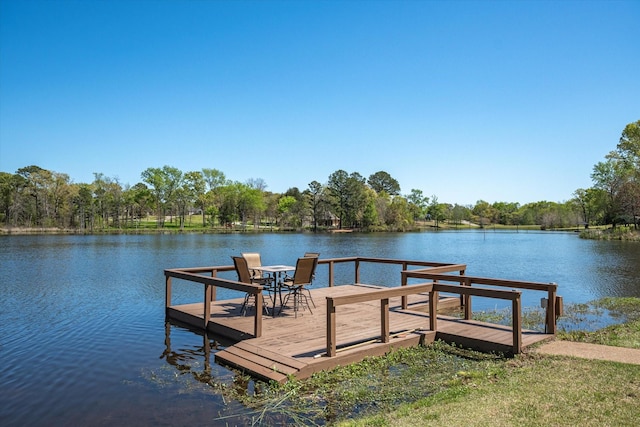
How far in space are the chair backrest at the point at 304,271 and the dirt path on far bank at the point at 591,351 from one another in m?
3.90

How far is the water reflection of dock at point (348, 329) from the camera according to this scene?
553 centimetres

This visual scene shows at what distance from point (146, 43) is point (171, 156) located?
4994 centimetres

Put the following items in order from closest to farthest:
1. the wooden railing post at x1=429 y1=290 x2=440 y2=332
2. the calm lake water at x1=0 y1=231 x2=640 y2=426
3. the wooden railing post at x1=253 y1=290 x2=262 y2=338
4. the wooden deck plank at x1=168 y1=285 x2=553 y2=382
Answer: the calm lake water at x1=0 y1=231 x2=640 y2=426
the wooden deck plank at x1=168 y1=285 x2=553 y2=382
the wooden railing post at x1=253 y1=290 x2=262 y2=338
the wooden railing post at x1=429 y1=290 x2=440 y2=332

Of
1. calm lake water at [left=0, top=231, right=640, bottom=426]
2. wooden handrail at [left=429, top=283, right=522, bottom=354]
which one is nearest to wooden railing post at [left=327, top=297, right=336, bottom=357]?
calm lake water at [left=0, top=231, right=640, bottom=426]

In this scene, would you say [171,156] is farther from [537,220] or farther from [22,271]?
[537,220]

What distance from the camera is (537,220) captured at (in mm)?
96750

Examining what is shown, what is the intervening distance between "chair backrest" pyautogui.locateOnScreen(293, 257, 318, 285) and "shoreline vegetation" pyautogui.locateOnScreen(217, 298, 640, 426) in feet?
7.66

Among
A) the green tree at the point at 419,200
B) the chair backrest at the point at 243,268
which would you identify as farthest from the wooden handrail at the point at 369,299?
the green tree at the point at 419,200

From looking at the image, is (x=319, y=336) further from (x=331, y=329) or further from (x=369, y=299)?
(x=369, y=299)

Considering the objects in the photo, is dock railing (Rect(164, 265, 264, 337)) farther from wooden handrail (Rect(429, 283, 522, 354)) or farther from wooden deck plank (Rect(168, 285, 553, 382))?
wooden handrail (Rect(429, 283, 522, 354))

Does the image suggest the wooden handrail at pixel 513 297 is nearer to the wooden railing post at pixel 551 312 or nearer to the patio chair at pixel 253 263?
the wooden railing post at pixel 551 312

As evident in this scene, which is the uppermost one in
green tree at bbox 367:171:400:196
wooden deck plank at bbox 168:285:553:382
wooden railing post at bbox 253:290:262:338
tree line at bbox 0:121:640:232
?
green tree at bbox 367:171:400:196

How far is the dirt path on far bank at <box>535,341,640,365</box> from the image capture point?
5.30 m

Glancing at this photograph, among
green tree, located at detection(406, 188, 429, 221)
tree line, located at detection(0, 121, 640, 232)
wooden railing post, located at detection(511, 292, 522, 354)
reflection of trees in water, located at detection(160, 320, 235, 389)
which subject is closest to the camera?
reflection of trees in water, located at detection(160, 320, 235, 389)
